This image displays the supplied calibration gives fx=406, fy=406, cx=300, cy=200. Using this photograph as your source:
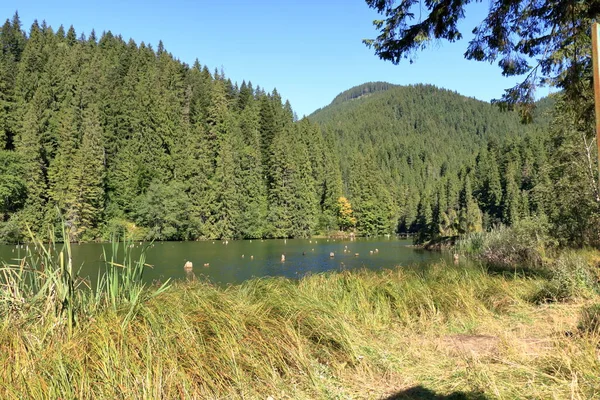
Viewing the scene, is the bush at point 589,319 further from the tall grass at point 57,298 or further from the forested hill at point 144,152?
the forested hill at point 144,152

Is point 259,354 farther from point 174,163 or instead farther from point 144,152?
point 144,152

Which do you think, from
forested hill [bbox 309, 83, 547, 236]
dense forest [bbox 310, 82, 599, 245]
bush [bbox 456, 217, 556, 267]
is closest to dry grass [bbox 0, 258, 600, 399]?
dense forest [bbox 310, 82, 599, 245]

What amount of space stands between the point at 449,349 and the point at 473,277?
4.21 meters

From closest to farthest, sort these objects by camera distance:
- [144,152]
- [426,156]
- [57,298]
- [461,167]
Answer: [57,298]
[144,152]
[461,167]
[426,156]

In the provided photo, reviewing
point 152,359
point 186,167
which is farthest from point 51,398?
point 186,167

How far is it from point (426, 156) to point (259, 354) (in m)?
135

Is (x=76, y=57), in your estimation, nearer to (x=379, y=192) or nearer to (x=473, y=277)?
(x=379, y=192)

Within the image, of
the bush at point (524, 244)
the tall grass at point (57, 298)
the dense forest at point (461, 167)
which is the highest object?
the dense forest at point (461, 167)

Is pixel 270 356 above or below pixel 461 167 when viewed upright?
below

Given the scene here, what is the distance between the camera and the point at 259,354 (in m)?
3.24

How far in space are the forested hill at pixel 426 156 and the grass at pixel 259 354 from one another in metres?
14.7

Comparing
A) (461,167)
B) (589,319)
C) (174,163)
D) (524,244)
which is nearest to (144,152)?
(174,163)

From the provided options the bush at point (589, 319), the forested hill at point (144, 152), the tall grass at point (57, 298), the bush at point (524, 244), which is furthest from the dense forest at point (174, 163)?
the bush at point (589, 319)

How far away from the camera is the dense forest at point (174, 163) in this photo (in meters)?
41.4
